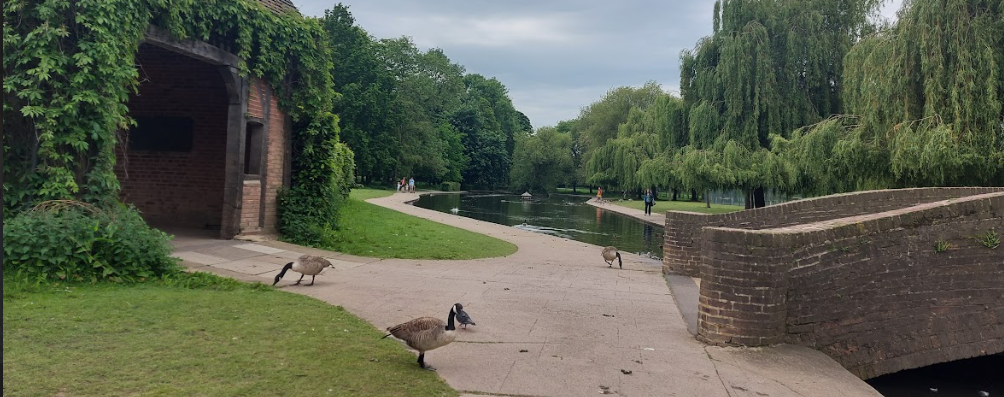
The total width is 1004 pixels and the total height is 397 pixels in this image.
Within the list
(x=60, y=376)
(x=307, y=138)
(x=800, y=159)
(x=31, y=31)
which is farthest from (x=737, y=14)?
(x=60, y=376)

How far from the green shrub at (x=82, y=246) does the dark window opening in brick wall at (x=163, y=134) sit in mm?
6206

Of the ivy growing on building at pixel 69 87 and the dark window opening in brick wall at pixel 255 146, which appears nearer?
the ivy growing on building at pixel 69 87

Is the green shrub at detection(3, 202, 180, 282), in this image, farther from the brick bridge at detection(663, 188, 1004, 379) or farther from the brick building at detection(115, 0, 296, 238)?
the brick bridge at detection(663, 188, 1004, 379)

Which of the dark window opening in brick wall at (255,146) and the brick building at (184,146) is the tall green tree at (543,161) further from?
the dark window opening in brick wall at (255,146)

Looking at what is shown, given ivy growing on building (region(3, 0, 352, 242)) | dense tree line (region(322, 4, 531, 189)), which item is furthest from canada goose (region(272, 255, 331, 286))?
dense tree line (region(322, 4, 531, 189))

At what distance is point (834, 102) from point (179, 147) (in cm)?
2519

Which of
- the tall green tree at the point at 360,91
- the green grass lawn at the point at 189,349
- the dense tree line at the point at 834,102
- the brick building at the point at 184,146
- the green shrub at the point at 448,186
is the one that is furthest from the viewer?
the green shrub at the point at 448,186

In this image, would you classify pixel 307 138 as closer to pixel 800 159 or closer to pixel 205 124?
pixel 205 124

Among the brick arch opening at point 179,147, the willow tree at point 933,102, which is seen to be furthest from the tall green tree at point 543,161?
the brick arch opening at point 179,147

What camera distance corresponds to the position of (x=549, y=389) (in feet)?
16.9

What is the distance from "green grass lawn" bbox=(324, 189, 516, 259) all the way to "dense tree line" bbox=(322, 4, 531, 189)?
12747mm

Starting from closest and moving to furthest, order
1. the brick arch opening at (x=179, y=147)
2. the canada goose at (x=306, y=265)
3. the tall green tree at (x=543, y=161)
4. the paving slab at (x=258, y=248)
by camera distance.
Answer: the canada goose at (x=306, y=265) < the paving slab at (x=258, y=248) < the brick arch opening at (x=179, y=147) < the tall green tree at (x=543, y=161)

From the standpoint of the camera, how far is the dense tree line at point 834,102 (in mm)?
15008

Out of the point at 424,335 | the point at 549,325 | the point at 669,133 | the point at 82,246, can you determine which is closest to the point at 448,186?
the point at 669,133
